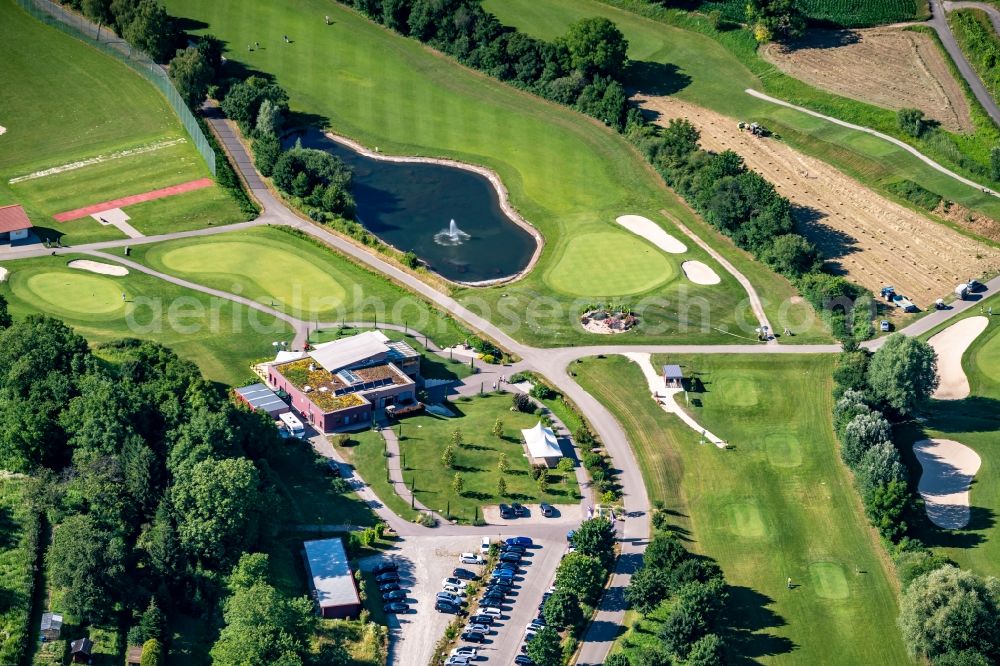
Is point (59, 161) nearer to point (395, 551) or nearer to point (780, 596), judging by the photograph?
point (395, 551)

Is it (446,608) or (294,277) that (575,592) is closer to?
(446,608)

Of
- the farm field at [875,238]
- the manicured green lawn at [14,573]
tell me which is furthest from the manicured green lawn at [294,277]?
the farm field at [875,238]

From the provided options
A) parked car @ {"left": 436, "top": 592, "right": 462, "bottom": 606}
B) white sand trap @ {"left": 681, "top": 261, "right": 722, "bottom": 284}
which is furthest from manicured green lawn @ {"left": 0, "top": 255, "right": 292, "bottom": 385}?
white sand trap @ {"left": 681, "top": 261, "right": 722, "bottom": 284}

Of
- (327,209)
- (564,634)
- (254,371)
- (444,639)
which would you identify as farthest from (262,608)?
(327,209)

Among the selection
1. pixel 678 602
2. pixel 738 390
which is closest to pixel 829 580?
pixel 678 602

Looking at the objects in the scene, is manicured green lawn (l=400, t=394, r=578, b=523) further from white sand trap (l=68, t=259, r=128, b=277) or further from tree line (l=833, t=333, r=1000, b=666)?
white sand trap (l=68, t=259, r=128, b=277)

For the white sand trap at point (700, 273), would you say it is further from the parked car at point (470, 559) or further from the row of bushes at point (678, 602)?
the parked car at point (470, 559)
